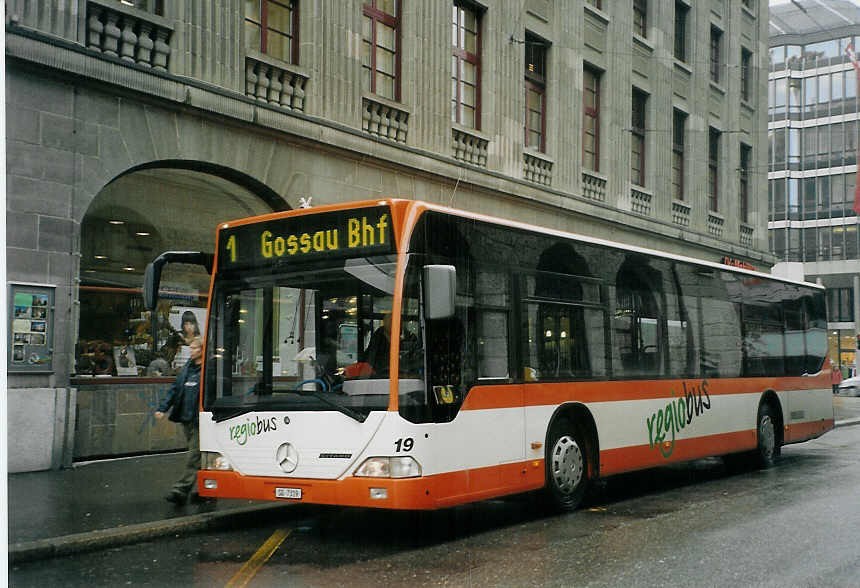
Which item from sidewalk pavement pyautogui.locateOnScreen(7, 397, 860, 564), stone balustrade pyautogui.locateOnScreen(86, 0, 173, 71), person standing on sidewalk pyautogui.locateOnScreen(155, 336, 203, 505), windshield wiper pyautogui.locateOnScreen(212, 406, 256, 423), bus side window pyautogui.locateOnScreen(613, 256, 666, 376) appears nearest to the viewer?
sidewalk pavement pyautogui.locateOnScreen(7, 397, 860, 564)

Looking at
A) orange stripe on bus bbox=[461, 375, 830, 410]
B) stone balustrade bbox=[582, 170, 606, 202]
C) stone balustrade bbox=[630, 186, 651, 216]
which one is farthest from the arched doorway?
stone balustrade bbox=[630, 186, 651, 216]

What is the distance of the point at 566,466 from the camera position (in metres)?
10.4

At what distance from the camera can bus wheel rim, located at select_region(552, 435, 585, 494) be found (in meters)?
10.2

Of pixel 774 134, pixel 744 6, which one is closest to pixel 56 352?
pixel 744 6

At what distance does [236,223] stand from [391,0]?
396 inches

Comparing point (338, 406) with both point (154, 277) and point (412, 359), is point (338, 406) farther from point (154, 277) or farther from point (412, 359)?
point (154, 277)

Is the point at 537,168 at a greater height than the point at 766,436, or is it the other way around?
the point at 537,168

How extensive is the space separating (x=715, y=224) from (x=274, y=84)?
19392 mm

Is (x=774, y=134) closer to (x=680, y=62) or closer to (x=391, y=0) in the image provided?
(x=680, y=62)

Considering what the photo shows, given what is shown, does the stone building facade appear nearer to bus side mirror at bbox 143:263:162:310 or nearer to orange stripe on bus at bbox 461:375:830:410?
bus side mirror at bbox 143:263:162:310

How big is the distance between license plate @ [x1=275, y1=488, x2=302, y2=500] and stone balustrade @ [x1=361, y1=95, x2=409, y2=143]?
9.60 metres

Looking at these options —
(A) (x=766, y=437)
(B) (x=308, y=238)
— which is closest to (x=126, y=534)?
(B) (x=308, y=238)

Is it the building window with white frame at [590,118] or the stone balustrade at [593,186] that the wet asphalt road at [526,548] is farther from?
the building window with white frame at [590,118]

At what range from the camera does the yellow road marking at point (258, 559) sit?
7.18 meters
